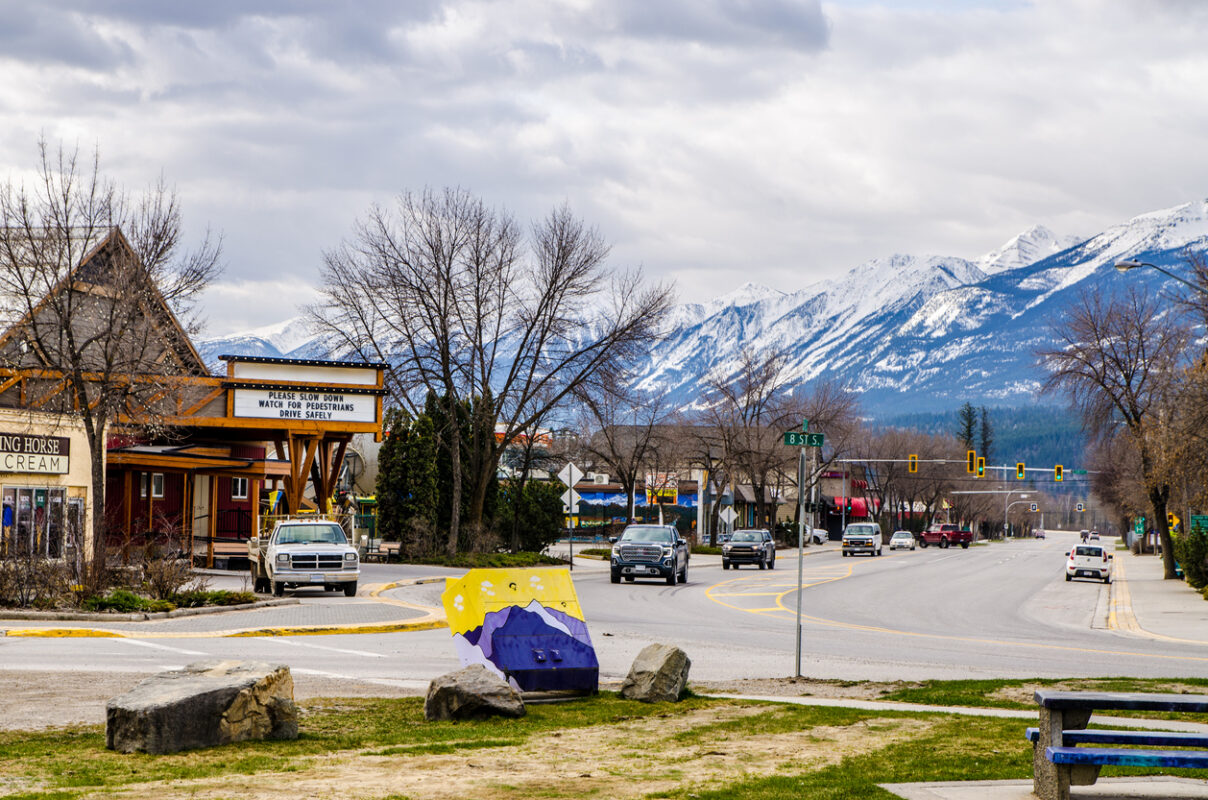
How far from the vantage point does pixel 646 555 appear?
124 ft

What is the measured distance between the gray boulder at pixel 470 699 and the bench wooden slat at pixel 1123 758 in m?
5.07

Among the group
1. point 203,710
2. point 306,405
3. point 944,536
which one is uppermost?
point 306,405

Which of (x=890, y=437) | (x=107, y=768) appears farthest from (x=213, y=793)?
(x=890, y=437)

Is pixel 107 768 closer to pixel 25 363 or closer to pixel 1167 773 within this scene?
pixel 1167 773

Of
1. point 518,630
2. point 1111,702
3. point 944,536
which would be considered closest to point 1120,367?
point 518,630

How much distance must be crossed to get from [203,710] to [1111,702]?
6.02 m

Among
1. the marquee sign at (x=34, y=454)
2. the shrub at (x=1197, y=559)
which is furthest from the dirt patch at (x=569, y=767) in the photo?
the shrub at (x=1197, y=559)

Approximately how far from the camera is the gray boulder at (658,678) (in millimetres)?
11984

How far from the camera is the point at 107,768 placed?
Result: 8.42m

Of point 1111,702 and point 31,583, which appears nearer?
point 1111,702

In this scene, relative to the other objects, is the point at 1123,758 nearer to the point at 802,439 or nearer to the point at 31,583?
the point at 802,439

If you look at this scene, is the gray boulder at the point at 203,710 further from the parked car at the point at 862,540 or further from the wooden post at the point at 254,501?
the parked car at the point at 862,540

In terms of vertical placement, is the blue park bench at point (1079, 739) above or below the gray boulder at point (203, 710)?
above

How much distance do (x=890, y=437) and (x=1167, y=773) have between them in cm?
12280
